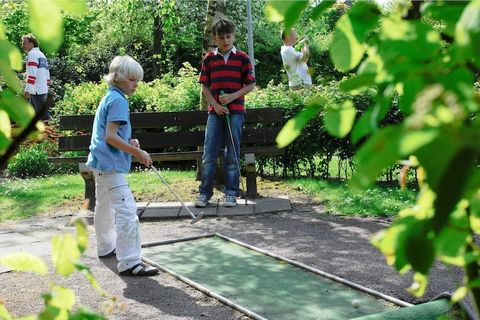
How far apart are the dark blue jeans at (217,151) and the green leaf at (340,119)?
7.12m

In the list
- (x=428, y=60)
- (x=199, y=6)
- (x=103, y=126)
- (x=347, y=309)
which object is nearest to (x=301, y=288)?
(x=347, y=309)

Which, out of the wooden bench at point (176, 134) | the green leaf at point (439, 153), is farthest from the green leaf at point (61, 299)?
the wooden bench at point (176, 134)

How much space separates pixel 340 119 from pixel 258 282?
14.1ft

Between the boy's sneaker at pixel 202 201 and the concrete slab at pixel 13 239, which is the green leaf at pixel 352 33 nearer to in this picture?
the concrete slab at pixel 13 239

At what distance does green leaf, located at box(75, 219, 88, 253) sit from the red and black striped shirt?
7.02 meters

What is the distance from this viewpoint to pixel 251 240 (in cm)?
638

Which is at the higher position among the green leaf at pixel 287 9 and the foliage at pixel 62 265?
the green leaf at pixel 287 9

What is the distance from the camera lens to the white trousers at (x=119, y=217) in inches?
209

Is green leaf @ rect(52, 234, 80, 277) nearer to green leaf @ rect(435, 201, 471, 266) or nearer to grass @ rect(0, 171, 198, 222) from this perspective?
green leaf @ rect(435, 201, 471, 266)

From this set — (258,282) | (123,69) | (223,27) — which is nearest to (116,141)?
(123,69)

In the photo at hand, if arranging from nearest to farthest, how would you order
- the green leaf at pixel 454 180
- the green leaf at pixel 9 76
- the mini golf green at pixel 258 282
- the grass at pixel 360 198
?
1. the green leaf at pixel 454 180
2. the green leaf at pixel 9 76
3. the mini golf green at pixel 258 282
4. the grass at pixel 360 198

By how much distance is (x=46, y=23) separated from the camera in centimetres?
64

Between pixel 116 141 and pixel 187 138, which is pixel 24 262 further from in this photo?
pixel 187 138

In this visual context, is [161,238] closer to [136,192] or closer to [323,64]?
[136,192]
